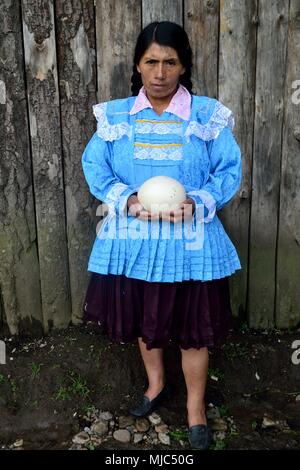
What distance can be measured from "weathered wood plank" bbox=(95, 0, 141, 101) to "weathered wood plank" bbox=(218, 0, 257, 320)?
460 millimetres

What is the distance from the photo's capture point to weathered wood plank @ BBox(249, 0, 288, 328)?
10.3 feet

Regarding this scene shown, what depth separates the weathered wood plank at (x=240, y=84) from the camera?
A: 311cm

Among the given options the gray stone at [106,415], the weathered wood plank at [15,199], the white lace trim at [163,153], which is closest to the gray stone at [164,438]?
the gray stone at [106,415]

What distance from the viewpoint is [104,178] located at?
2.74 m

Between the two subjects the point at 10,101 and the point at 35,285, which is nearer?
the point at 10,101

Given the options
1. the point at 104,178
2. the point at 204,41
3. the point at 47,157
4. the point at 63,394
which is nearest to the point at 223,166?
the point at 104,178

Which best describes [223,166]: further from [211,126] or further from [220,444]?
[220,444]

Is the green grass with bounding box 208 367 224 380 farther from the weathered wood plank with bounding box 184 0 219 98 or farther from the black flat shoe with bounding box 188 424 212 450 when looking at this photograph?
the weathered wood plank with bounding box 184 0 219 98

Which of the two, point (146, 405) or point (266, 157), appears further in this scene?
point (266, 157)

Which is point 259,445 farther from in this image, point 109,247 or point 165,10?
point 165,10

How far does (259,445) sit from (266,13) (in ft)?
7.04

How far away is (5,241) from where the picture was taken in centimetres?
340

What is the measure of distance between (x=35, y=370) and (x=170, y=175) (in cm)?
137

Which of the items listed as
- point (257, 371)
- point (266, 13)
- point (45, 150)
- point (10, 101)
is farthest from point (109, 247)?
point (266, 13)
